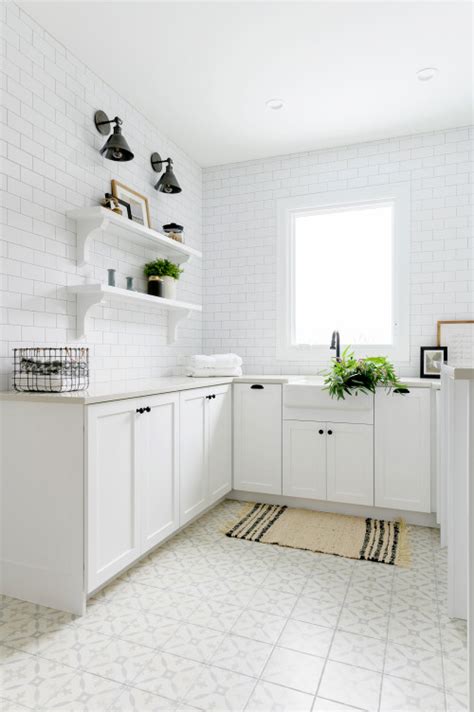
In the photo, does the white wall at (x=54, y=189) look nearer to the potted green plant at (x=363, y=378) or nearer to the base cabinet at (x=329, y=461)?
the base cabinet at (x=329, y=461)

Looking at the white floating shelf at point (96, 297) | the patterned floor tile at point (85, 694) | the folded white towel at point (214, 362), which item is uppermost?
the white floating shelf at point (96, 297)

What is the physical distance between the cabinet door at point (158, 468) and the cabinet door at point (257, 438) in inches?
34.3

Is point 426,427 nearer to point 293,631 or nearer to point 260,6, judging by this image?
point 293,631

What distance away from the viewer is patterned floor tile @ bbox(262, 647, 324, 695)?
156 cm

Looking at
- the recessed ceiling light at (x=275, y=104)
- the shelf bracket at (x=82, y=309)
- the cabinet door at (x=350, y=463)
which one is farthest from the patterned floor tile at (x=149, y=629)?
the recessed ceiling light at (x=275, y=104)

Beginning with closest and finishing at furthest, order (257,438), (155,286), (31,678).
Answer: (31,678), (155,286), (257,438)

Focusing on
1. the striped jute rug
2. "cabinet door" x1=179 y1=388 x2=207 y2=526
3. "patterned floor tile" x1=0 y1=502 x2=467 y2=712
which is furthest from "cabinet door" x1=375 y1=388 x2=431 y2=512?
"cabinet door" x1=179 y1=388 x2=207 y2=526

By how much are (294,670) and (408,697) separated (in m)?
0.38

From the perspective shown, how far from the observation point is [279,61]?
107 inches

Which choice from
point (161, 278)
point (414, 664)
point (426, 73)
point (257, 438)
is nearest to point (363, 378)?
point (257, 438)

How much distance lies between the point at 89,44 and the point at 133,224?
1.00 metres

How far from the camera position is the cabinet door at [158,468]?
2.33 meters

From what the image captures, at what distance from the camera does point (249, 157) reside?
4012 millimetres

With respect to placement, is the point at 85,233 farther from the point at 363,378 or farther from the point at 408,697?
the point at 408,697
